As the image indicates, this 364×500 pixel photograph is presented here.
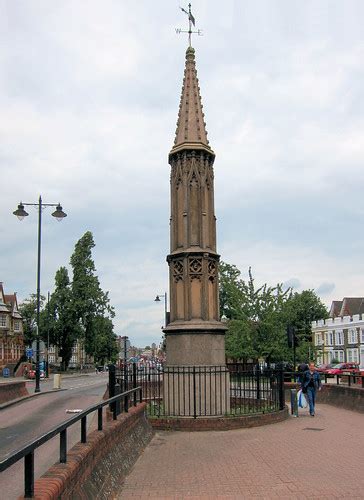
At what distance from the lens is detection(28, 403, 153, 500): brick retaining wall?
487 centimetres

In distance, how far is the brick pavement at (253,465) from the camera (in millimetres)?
7398

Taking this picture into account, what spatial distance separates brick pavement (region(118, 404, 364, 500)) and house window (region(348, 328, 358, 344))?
59006mm

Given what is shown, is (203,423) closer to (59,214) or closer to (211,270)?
(211,270)

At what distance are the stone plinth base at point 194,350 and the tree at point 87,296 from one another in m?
51.6

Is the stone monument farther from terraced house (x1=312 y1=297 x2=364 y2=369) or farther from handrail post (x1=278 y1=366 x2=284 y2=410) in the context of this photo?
terraced house (x1=312 y1=297 x2=364 y2=369)

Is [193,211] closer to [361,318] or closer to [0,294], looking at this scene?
[361,318]

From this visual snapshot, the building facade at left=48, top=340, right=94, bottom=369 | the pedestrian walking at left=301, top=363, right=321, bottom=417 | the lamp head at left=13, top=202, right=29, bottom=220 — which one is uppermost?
the lamp head at left=13, top=202, right=29, bottom=220

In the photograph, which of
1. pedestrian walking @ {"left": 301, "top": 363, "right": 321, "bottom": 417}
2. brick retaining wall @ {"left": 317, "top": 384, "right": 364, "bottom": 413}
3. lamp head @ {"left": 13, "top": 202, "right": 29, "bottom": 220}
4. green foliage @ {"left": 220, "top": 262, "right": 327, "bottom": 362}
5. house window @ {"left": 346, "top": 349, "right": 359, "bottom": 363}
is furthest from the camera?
house window @ {"left": 346, "top": 349, "right": 359, "bottom": 363}

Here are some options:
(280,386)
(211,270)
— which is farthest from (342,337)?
(211,270)

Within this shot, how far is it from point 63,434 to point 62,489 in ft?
2.40

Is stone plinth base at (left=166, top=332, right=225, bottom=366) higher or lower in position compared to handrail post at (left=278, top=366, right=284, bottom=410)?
higher

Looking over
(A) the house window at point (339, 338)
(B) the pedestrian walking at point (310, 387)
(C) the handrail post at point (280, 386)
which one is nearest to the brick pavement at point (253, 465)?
(C) the handrail post at point (280, 386)

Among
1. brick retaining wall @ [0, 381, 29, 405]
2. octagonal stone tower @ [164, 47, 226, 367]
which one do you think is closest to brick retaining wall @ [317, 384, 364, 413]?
octagonal stone tower @ [164, 47, 226, 367]

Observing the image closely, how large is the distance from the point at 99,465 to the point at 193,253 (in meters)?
8.05
